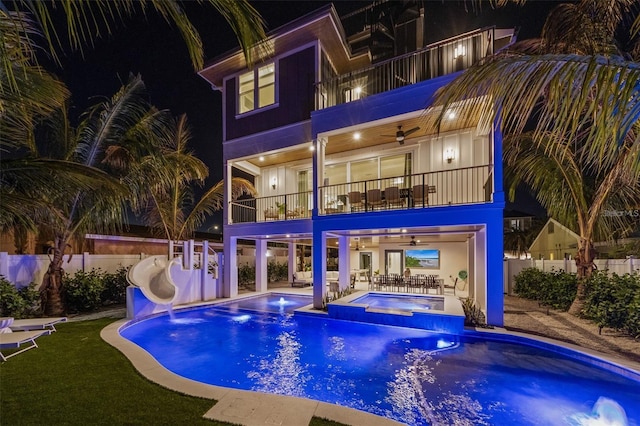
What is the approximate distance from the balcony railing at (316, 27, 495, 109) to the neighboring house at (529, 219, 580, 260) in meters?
16.9

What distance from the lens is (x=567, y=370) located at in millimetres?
5742

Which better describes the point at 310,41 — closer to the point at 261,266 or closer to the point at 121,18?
the point at 261,266

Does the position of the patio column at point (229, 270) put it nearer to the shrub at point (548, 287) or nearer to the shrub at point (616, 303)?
the shrub at point (548, 287)

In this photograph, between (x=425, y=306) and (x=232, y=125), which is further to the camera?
(x=232, y=125)

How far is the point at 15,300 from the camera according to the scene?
320 inches

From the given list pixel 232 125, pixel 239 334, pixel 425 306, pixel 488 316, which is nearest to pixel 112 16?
pixel 239 334

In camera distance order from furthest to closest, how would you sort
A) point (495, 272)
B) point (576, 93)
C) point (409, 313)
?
point (409, 313) < point (495, 272) < point (576, 93)

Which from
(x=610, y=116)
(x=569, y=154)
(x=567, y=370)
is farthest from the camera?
(x=569, y=154)

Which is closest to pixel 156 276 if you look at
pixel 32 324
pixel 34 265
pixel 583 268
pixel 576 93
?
pixel 34 265

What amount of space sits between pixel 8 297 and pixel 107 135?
201 inches

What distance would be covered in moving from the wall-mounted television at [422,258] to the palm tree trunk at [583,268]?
6997 millimetres

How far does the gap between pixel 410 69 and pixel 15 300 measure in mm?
14811

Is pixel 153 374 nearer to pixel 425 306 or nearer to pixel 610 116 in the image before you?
pixel 610 116

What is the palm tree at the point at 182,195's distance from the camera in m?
12.9
